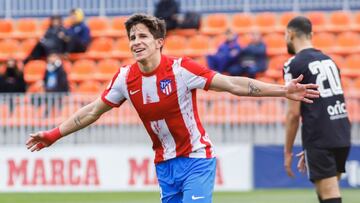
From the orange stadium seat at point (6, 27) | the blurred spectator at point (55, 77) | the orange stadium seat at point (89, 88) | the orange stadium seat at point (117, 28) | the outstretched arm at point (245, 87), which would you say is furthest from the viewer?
the orange stadium seat at point (6, 27)

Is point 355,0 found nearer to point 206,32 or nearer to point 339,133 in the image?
point 206,32

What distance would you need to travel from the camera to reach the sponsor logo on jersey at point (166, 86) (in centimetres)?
796

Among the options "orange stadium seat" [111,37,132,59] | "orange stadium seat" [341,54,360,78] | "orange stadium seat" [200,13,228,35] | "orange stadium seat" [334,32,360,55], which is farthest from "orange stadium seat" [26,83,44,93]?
"orange stadium seat" [334,32,360,55]

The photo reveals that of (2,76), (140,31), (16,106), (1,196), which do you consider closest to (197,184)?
(140,31)

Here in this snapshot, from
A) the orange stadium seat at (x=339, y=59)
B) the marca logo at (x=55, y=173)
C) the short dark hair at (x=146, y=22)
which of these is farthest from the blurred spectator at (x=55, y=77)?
the short dark hair at (x=146, y=22)

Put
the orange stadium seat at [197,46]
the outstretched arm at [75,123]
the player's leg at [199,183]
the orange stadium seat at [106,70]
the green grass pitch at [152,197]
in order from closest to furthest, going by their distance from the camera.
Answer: the player's leg at [199,183] → the outstretched arm at [75,123] → the green grass pitch at [152,197] → the orange stadium seat at [106,70] → the orange stadium seat at [197,46]

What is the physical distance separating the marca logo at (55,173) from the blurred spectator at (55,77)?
5.51ft

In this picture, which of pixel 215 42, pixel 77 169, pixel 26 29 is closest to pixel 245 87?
pixel 77 169

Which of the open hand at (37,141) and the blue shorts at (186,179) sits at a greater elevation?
the open hand at (37,141)

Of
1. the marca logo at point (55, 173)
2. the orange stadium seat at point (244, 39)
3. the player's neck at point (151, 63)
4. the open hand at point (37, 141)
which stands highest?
the player's neck at point (151, 63)

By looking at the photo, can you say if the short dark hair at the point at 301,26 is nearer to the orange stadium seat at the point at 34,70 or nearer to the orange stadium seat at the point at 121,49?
the orange stadium seat at the point at 34,70

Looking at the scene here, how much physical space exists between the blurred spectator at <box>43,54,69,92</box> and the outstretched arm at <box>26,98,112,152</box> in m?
10.8

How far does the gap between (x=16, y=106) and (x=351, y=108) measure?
5865 mm

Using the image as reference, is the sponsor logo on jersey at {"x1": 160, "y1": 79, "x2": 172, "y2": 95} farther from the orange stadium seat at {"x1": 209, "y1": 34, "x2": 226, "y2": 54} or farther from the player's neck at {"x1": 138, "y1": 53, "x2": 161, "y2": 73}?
the orange stadium seat at {"x1": 209, "y1": 34, "x2": 226, "y2": 54}
